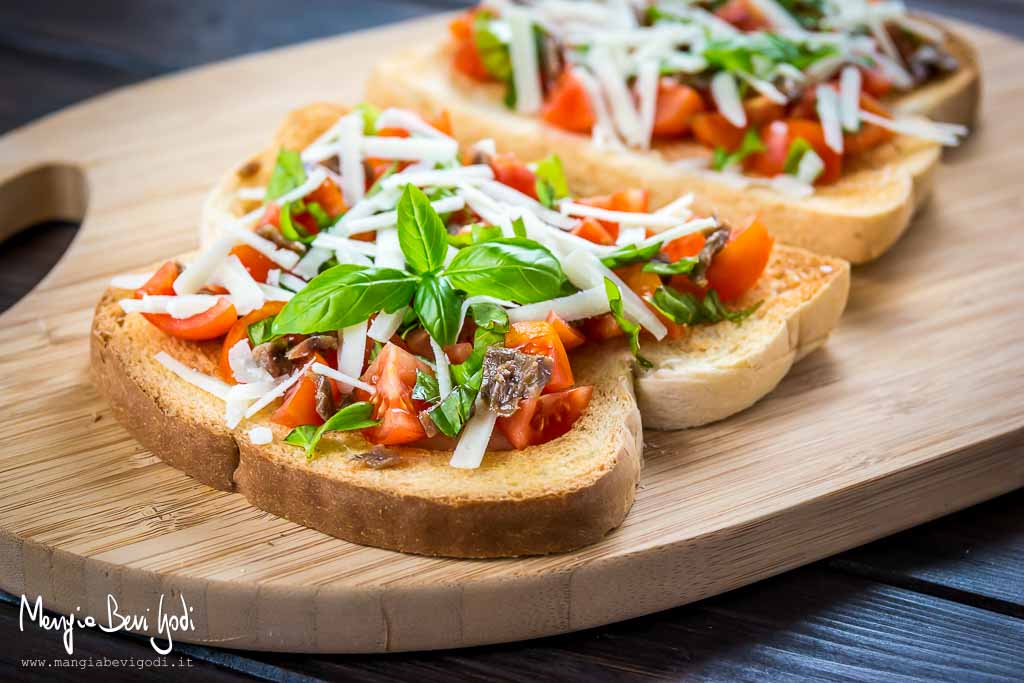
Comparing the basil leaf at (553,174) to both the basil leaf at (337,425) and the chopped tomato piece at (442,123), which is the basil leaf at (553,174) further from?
the basil leaf at (337,425)

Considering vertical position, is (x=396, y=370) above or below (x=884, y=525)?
above

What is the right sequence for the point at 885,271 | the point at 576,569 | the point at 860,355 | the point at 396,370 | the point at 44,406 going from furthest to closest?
→ the point at 885,271 → the point at 860,355 → the point at 44,406 → the point at 396,370 → the point at 576,569

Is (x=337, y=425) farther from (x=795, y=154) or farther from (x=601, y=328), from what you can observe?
(x=795, y=154)

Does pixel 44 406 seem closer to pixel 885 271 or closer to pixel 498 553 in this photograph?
pixel 498 553

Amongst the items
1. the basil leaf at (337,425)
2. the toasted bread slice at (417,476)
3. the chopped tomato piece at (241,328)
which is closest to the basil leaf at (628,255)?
the toasted bread slice at (417,476)

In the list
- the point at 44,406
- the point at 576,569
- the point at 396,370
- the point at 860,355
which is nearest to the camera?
the point at 576,569

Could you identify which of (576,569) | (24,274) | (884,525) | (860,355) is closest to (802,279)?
(860,355)
